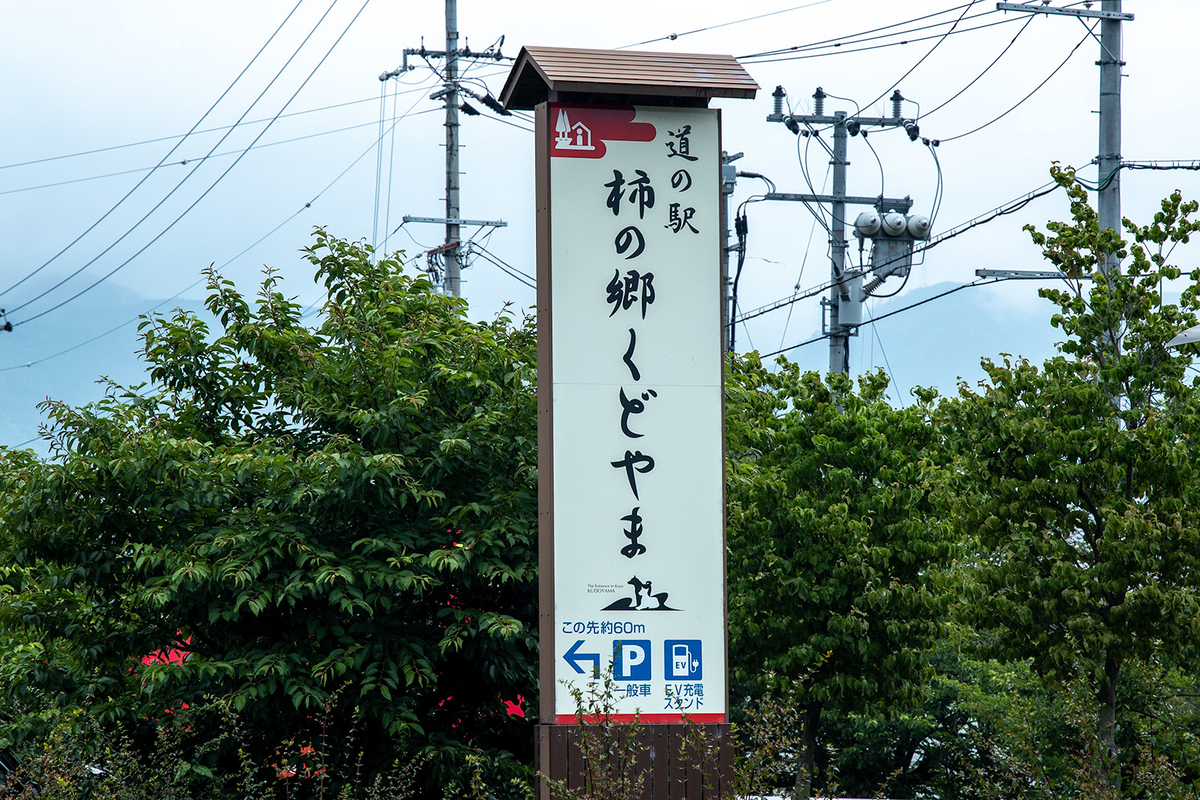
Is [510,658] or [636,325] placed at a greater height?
[636,325]

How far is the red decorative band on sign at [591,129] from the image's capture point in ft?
23.4

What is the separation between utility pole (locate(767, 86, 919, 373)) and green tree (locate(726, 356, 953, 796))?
565cm

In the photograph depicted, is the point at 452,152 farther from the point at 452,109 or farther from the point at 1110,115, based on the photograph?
the point at 1110,115

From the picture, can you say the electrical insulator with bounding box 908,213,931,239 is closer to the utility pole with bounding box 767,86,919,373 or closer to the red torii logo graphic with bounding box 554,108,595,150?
the utility pole with bounding box 767,86,919,373

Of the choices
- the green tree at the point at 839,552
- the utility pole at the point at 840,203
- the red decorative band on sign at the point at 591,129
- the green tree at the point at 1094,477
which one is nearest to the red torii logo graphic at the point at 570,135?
the red decorative band on sign at the point at 591,129

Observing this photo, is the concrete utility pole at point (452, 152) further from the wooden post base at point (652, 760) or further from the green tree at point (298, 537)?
the wooden post base at point (652, 760)

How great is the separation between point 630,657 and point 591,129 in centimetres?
324

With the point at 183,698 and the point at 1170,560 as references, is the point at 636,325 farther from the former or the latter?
the point at 1170,560

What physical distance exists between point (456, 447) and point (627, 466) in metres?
1.68

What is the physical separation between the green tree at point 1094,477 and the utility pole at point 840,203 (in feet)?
29.8

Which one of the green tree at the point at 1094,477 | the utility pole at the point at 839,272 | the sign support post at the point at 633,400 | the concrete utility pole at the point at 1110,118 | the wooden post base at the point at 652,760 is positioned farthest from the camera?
the utility pole at the point at 839,272

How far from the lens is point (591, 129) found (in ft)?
23.5

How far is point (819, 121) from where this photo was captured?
21.9 m

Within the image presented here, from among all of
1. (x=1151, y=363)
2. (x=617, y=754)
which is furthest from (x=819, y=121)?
(x=617, y=754)
